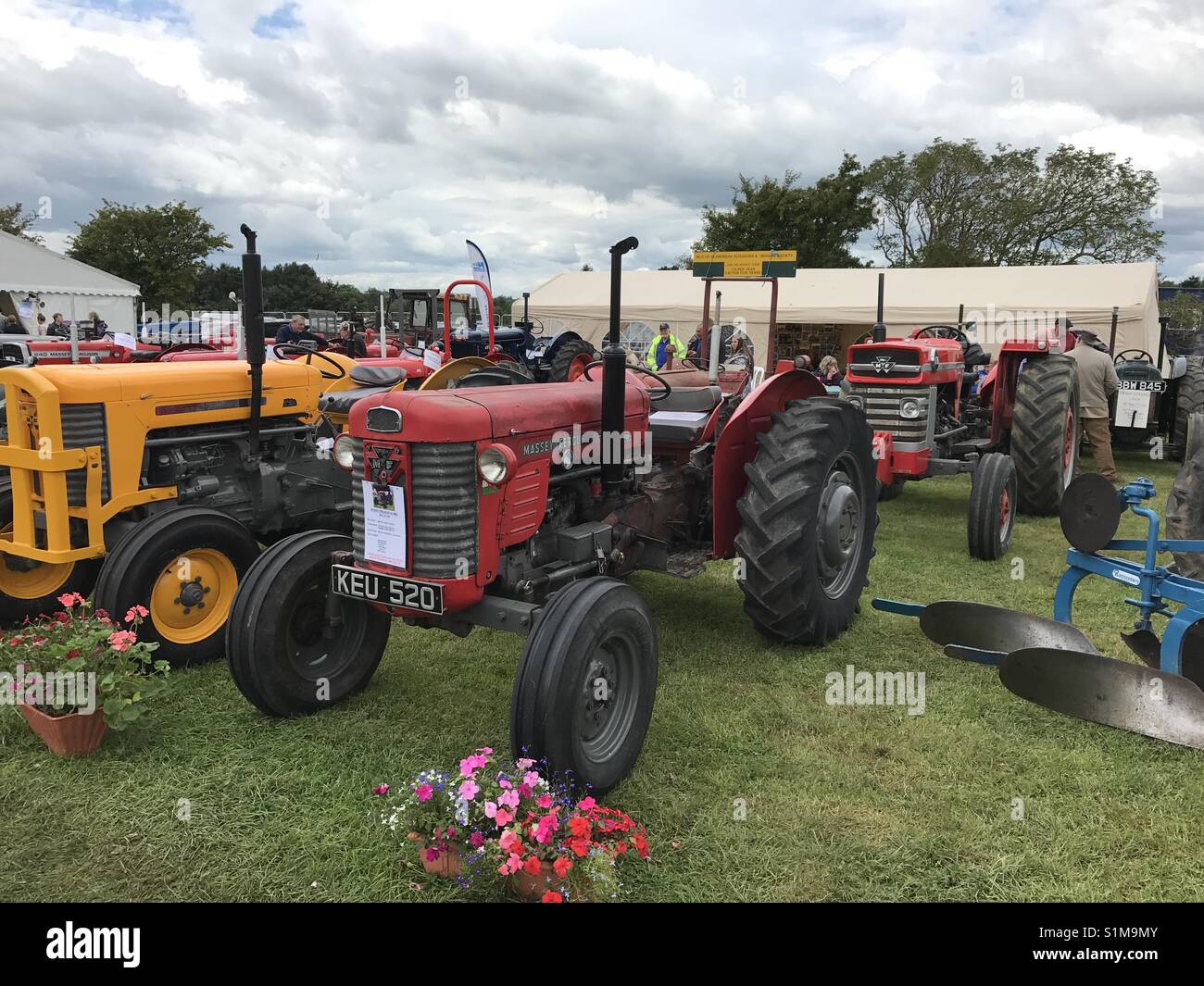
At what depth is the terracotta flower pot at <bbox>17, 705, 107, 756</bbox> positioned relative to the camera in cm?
321

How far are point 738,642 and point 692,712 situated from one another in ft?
2.97

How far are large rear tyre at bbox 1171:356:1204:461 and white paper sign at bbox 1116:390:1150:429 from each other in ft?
1.14

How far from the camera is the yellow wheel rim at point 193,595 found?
13.5 ft

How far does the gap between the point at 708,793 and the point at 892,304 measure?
1626 cm

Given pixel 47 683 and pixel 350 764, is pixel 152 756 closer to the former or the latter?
pixel 47 683

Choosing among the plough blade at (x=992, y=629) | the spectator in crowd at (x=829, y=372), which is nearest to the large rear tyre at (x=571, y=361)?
the plough blade at (x=992, y=629)

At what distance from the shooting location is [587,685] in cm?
297

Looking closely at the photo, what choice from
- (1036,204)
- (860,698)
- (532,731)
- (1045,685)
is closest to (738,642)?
(860,698)

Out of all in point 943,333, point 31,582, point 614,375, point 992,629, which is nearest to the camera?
point 614,375

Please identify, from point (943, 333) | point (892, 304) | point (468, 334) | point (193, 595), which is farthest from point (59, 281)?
point (193, 595)

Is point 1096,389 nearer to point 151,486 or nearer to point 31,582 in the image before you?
point 151,486

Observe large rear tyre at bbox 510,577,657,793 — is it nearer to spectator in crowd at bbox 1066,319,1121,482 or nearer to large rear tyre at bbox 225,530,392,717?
large rear tyre at bbox 225,530,392,717

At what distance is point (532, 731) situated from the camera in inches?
107

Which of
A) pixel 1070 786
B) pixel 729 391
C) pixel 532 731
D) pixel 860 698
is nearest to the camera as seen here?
pixel 532 731
